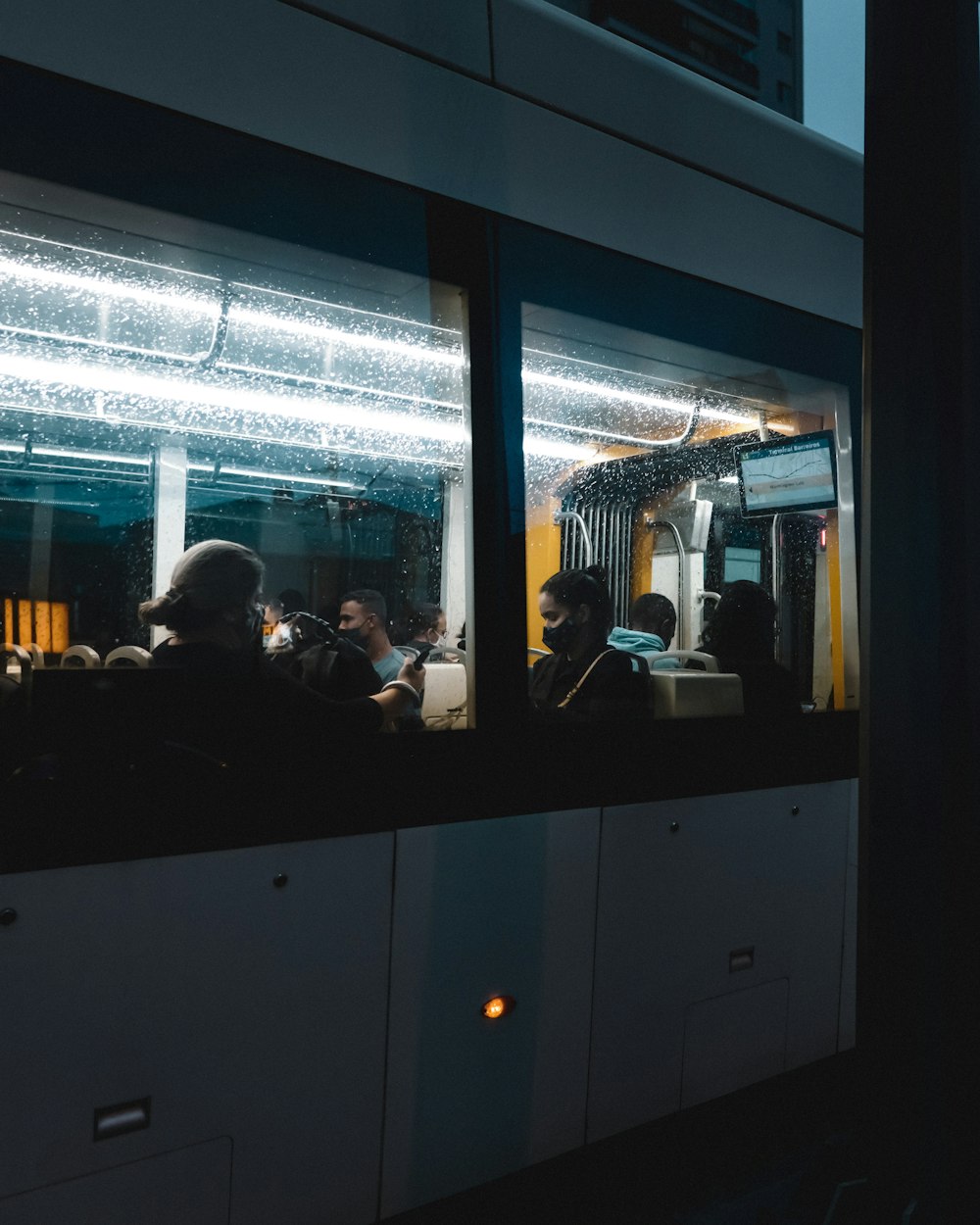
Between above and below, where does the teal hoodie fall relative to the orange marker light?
above

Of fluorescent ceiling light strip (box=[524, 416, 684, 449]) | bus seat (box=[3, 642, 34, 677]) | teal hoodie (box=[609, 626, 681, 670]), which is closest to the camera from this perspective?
bus seat (box=[3, 642, 34, 677])

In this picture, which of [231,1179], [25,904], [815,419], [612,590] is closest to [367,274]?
[612,590]

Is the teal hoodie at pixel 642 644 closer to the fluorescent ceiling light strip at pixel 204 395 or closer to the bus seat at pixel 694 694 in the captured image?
the bus seat at pixel 694 694

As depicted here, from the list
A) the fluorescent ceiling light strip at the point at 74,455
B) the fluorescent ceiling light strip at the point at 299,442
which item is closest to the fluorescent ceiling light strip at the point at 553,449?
the fluorescent ceiling light strip at the point at 299,442

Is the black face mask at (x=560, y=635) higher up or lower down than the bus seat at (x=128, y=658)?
higher up

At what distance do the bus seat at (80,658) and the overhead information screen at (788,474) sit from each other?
198 cm

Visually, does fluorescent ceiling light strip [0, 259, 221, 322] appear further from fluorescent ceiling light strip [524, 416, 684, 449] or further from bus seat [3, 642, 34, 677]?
fluorescent ceiling light strip [524, 416, 684, 449]

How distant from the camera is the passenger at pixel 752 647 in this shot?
9.78 feet

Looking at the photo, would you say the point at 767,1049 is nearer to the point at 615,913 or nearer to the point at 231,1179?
the point at 615,913

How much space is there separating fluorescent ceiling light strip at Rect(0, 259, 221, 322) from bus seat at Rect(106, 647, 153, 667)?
0.68m

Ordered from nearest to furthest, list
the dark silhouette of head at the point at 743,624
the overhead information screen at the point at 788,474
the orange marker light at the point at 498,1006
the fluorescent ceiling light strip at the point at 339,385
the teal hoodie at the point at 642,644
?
the fluorescent ceiling light strip at the point at 339,385, the orange marker light at the point at 498,1006, the teal hoodie at the point at 642,644, the dark silhouette of head at the point at 743,624, the overhead information screen at the point at 788,474

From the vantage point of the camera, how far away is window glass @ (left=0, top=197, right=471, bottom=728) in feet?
6.02

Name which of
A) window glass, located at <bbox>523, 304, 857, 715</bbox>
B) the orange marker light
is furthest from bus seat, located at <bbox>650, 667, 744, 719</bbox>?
the orange marker light

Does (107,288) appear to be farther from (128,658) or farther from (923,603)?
(923,603)
